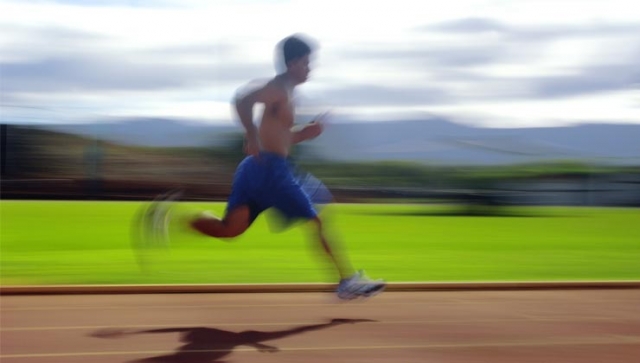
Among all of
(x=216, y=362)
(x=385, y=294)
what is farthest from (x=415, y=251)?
(x=216, y=362)

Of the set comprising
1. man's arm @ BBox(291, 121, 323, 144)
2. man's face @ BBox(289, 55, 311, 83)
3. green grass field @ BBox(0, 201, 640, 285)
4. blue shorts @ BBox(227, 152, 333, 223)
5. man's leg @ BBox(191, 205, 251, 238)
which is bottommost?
green grass field @ BBox(0, 201, 640, 285)

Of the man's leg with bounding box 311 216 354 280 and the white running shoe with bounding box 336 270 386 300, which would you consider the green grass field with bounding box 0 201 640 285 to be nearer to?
the man's leg with bounding box 311 216 354 280

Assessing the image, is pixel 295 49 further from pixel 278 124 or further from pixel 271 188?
pixel 271 188

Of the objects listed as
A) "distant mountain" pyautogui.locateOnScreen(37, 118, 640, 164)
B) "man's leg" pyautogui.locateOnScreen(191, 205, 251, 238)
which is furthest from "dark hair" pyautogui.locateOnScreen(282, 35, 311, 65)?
"distant mountain" pyautogui.locateOnScreen(37, 118, 640, 164)

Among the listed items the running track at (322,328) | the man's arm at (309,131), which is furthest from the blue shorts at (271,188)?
the running track at (322,328)

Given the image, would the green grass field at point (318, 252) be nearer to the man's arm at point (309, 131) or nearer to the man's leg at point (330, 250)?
the man's leg at point (330, 250)

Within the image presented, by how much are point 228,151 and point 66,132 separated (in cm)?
365

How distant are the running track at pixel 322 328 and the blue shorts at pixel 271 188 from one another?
63 cm

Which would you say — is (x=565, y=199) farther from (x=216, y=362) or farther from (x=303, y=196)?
(x=216, y=362)

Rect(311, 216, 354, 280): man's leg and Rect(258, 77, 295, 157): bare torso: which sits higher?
Rect(258, 77, 295, 157): bare torso

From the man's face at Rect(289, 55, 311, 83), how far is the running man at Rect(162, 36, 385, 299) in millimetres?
57

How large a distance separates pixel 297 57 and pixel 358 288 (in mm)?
1486

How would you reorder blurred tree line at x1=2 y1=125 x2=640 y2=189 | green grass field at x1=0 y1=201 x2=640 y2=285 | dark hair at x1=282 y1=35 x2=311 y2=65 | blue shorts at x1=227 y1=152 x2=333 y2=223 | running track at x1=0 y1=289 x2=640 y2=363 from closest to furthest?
running track at x1=0 y1=289 x2=640 y2=363 < blue shorts at x1=227 y1=152 x2=333 y2=223 < dark hair at x1=282 y1=35 x2=311 y2=65 < green grass field at x1=0 y1=201 x2=640 y2=285 < blurred tree line at x1=2 y1=125 x2=640 y2=189

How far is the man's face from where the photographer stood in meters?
6.72
